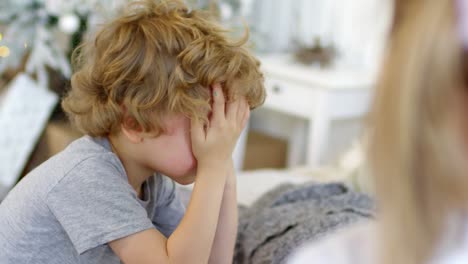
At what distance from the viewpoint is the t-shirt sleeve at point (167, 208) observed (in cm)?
137

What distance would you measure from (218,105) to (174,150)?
0.10m

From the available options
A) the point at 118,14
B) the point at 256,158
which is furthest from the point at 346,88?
the point at 118,14

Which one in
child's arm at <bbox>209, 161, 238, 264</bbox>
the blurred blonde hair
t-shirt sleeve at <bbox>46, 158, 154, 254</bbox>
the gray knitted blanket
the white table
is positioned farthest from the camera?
the white table

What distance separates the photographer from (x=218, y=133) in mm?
1168

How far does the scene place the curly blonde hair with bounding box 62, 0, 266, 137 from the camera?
116 cm

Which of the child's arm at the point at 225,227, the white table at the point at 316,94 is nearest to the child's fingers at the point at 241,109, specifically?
the child's arm at the point at 225,227

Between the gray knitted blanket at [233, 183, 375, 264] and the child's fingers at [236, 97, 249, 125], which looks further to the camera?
the gray knitted blanket at [233, 183, 375, 264]

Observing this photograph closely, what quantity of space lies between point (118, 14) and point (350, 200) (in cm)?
61

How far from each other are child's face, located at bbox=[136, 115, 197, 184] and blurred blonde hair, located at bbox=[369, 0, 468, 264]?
24.4 inches

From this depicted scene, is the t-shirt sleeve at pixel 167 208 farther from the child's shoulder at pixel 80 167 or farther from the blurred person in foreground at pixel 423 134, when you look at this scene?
the blurred person in foreground at pixel 423 134

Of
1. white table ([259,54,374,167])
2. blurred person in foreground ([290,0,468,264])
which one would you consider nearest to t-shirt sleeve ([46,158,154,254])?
blurred person in foreground ([290,0,468,264])

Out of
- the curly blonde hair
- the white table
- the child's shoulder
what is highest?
the curly blonde hair

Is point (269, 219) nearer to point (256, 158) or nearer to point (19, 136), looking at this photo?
point (19, 136)

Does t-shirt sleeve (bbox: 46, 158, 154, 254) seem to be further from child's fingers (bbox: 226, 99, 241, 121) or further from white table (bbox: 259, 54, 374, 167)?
white table (bbox: 259, 54, 374, 167)
